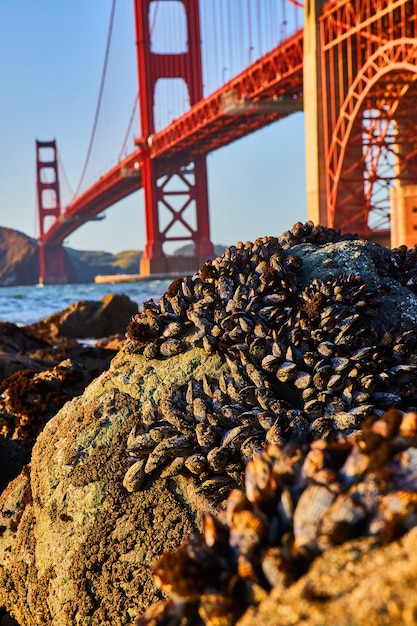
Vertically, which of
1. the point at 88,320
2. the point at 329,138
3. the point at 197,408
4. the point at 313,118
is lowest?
the point at 88,320

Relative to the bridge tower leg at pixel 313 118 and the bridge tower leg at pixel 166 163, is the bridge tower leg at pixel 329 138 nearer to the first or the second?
the bridge tower leg at pixel 313 118

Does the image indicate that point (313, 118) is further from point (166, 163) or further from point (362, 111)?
point (166, 163)

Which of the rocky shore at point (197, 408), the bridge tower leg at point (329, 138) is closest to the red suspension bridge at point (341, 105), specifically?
the bridge tower leg at point (329, 138)

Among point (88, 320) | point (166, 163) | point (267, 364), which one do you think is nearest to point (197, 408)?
point (267, 364)

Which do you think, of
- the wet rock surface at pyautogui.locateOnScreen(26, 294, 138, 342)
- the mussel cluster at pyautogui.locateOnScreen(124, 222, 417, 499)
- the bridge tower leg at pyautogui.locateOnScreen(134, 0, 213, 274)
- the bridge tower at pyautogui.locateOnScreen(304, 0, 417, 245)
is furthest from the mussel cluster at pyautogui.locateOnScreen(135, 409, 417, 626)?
the bridge tower leg at pyautogui.locateOnScreen(134, 0, 213, 274)

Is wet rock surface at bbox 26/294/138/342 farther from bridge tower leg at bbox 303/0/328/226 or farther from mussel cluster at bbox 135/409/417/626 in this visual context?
bridge tower leg at bbox 303/0/328/226

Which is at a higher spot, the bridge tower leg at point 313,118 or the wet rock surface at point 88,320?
the bridge tower leg at point 313,118
